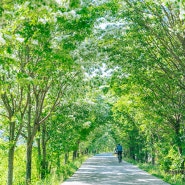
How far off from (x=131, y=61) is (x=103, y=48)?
1.27 metres

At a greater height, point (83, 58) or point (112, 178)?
point (83, 58)

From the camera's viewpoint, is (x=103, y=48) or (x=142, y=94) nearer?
(x=103, y=48)

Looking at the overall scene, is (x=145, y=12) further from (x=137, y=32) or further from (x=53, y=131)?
(x=53, y=131)

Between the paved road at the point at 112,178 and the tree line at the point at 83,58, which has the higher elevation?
the tree line at the point at 83,58

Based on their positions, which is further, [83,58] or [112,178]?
[112,178]

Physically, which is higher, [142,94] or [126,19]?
[126,19]

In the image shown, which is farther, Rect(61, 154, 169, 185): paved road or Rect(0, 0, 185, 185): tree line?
Rect(61, 154, 169, 185): paved road

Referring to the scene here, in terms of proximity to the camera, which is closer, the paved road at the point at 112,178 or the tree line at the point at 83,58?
the tree line at the point at 83,58

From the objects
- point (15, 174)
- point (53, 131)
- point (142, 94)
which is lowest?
point (15, 174)

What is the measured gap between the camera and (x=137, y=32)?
12.2 metres

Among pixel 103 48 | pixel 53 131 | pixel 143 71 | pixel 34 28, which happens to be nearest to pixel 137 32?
pixel 103 48

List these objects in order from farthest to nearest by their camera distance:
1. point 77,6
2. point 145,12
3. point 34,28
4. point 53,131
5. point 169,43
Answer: point 53,131, point 169,43, point 145,12, point 34,28, point 77,6

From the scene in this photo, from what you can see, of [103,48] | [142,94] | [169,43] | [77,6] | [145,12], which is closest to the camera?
[77,6]

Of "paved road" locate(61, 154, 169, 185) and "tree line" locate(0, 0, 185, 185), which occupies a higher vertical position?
"tree line" locate(0, 0, 185, 185)
